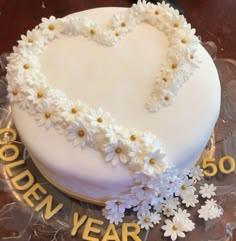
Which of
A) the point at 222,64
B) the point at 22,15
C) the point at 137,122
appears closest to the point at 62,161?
the point at 137,122

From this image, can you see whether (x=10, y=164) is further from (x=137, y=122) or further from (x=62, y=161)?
(x=137, y=122)

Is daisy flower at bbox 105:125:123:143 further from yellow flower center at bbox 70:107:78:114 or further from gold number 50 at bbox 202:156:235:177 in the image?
gold number 50 at bbox 202:156:235:177

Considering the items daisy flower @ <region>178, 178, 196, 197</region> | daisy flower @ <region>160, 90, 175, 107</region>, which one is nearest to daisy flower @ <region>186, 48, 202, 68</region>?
daisy flower @ <region>160, 90, 175, 107</region>

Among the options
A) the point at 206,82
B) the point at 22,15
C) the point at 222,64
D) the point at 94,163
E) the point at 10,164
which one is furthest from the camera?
the point at 22,15

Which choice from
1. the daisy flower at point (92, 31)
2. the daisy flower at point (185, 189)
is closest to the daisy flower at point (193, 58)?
the daisy flower at point (92, 31)

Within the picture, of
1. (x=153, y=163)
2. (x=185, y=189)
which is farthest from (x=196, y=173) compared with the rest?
(x=153, y=163)

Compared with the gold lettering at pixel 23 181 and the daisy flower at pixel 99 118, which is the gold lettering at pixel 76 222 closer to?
the gold lettering at pixel 23 181
